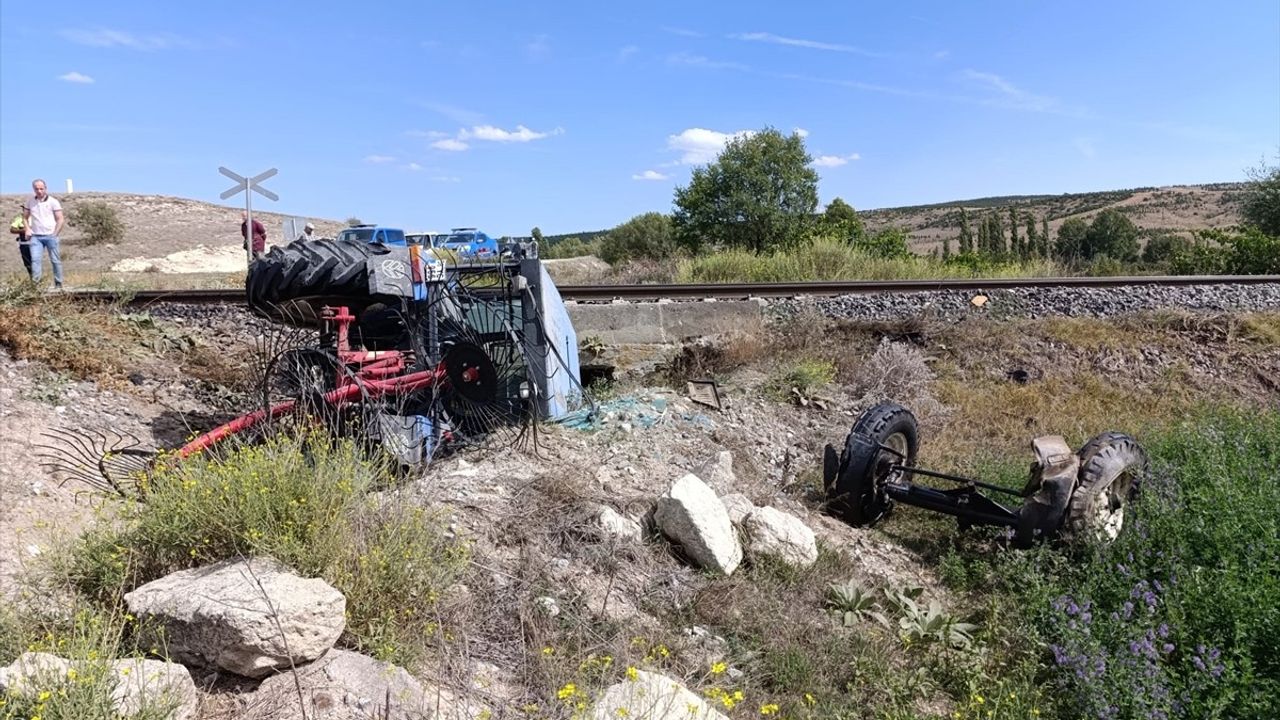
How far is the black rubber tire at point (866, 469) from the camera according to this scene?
5.77m

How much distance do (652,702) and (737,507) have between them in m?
2.22

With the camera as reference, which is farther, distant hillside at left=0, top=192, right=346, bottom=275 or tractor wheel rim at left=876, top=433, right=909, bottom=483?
distant hillside at left=0, top=192, right=346, bottom=275

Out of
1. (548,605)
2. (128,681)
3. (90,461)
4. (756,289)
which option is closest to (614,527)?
(548,605)

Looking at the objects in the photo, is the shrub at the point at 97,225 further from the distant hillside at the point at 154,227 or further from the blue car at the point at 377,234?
the blue car at the point at 377,234

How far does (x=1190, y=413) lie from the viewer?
8367mm

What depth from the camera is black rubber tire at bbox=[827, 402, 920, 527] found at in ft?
18.9

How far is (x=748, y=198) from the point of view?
30375 millimetres

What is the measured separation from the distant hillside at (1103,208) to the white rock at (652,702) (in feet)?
187

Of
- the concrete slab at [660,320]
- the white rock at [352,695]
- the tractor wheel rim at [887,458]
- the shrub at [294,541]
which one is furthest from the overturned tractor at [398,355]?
the tractor wheel rim at [887,458]

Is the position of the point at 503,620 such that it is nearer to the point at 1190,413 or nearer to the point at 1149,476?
the point at 1149,476

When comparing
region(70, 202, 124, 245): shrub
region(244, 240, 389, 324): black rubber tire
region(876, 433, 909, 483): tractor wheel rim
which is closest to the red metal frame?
region(244, 240, 389, 324): black rubber tire

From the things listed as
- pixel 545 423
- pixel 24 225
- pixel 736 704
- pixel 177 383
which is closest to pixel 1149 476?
pixel 736 704

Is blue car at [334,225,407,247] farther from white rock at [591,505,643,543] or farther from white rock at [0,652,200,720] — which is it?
white rock at [0,652,200,720]

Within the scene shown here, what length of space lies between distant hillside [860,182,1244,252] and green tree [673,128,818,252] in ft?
93.4
